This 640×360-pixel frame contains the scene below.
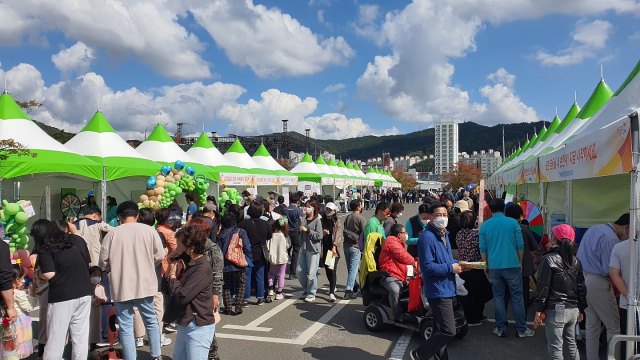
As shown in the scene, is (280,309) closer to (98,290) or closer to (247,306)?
(247,306)

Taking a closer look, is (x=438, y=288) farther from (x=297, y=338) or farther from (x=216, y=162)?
(x=216, y=162)

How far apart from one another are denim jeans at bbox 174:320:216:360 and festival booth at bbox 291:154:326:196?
1917 cm

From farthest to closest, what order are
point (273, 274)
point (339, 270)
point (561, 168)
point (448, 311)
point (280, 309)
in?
point (339, 270), point (273, 274), point (280, 309), point (561, 168), point (448, 311)

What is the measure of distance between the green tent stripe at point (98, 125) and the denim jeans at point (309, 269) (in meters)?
7.41

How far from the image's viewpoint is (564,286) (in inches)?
144

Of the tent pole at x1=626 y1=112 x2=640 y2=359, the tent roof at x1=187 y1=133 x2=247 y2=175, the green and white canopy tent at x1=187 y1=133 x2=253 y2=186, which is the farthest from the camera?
the tent roof at x1=187 y1=133 x2=247 y2=175

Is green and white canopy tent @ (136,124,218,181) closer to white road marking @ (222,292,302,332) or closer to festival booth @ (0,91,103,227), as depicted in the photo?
festival booth @ (0,91,103,227)

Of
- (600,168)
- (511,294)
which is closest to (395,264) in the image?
(511,294)

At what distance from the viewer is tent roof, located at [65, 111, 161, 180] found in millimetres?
9969

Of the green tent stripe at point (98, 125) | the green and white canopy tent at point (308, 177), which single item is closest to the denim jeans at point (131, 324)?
the green tent stripe at point (98, 125)

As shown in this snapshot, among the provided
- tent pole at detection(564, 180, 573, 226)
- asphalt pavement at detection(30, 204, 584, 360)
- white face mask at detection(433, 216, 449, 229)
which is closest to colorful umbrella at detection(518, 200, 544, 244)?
tent pole at detection(564, 180, 573, 226)

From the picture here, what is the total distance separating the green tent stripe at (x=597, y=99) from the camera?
8.00m

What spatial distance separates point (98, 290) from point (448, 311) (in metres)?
3.90

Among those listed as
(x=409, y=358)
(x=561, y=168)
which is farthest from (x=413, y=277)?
(x=561, y=168)
